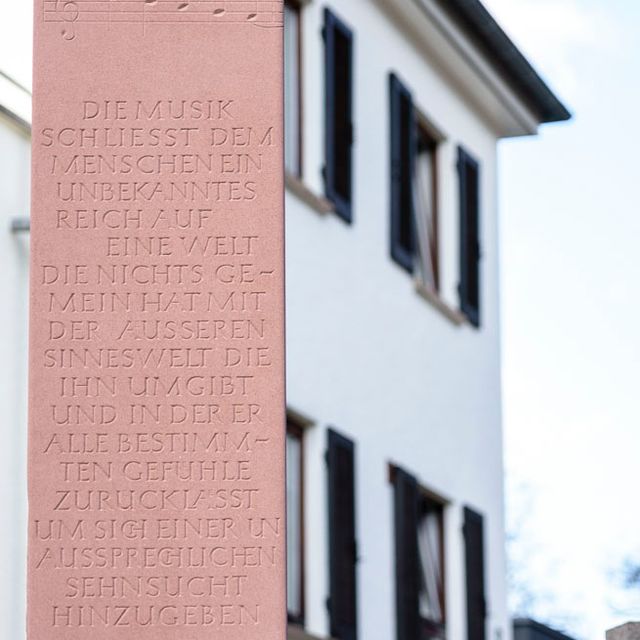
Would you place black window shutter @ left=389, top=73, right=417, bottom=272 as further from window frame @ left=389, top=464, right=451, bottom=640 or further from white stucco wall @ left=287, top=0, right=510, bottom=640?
window frame @ left=389, top=464, right=451, bottom=640

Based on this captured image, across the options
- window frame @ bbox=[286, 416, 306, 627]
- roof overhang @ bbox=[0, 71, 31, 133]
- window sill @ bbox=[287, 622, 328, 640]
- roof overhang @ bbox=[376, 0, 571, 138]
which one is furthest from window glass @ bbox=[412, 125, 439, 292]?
roof overhang @ bbox=[0, 71, 31, 133]

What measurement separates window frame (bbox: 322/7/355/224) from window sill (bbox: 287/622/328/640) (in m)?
2.80

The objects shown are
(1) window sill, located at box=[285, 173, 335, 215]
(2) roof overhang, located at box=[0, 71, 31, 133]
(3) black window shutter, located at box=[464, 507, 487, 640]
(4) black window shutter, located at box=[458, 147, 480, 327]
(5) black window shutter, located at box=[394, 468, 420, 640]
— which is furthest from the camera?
(4) black window shutter, located at box=[458, 147, 480, 327]

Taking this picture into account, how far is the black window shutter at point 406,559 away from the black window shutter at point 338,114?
1.97 m

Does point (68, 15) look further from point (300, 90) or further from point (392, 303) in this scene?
point (392, 303)

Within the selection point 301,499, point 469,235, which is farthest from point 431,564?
point 301,499

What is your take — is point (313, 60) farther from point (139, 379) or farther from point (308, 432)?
point (139, 379)

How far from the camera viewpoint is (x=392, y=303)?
1620 cm

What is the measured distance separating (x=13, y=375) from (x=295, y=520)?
12.2 feet

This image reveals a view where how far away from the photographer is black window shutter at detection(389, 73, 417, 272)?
16.5 meters

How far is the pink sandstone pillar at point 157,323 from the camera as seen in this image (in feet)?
22.6

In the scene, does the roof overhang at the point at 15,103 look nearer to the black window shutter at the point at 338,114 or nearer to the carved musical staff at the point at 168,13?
the carved musical staff at the point at 168,13

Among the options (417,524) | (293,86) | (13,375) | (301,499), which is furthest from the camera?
(417,524)

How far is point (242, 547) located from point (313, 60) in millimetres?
8338
